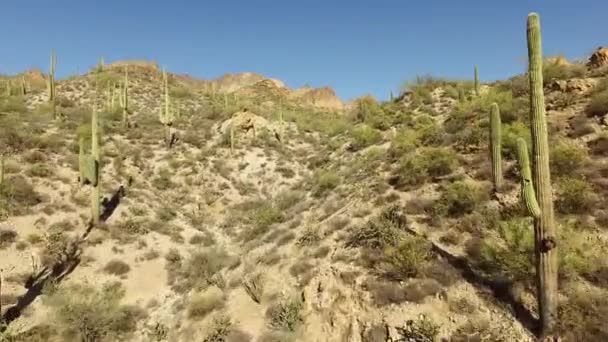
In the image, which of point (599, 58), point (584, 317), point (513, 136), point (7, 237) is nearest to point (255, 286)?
point (584, 317)

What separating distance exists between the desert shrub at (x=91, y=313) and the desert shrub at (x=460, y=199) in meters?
8.33

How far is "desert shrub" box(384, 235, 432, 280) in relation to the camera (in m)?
9.05

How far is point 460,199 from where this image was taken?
35.9 feet

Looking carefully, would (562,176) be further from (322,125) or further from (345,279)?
(322,125)

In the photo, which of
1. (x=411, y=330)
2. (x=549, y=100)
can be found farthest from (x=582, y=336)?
(x=549, y=100)

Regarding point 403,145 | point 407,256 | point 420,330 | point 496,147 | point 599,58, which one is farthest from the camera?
point 599,58

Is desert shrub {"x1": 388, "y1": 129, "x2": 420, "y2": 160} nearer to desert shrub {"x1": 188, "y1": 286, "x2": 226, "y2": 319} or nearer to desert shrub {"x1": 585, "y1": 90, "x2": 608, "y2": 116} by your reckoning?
desert shrub {"x1": 585, "y1": 90, "x2": 608, "y2": 116}

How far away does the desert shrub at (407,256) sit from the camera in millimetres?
9047

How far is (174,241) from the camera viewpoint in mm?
15578

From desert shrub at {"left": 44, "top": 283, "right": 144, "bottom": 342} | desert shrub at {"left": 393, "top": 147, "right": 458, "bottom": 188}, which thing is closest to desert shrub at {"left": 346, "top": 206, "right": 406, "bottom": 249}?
desert shrub at {"left": 393, "top": 147, "right": 458, "bottom": 188}

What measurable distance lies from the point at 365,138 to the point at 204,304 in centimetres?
1156

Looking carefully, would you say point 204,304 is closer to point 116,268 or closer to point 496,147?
point 116,268

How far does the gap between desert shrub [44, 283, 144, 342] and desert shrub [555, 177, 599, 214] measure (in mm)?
10485

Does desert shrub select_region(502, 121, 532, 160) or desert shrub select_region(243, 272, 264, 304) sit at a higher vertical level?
desert shrub select_region(502, 121, 532, 160)
